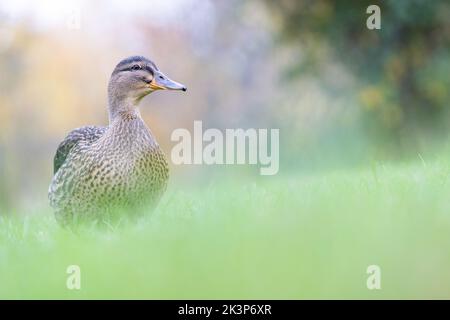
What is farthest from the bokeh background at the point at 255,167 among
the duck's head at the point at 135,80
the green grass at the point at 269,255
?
the duck's head at the point at 135,80

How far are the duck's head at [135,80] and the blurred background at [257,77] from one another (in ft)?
5.17

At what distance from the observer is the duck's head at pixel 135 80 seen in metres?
6.11

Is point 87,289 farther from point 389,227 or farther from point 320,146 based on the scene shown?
point 320,146

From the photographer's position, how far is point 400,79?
13.8 m

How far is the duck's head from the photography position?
611 centimetres

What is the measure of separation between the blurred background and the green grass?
183 cm
